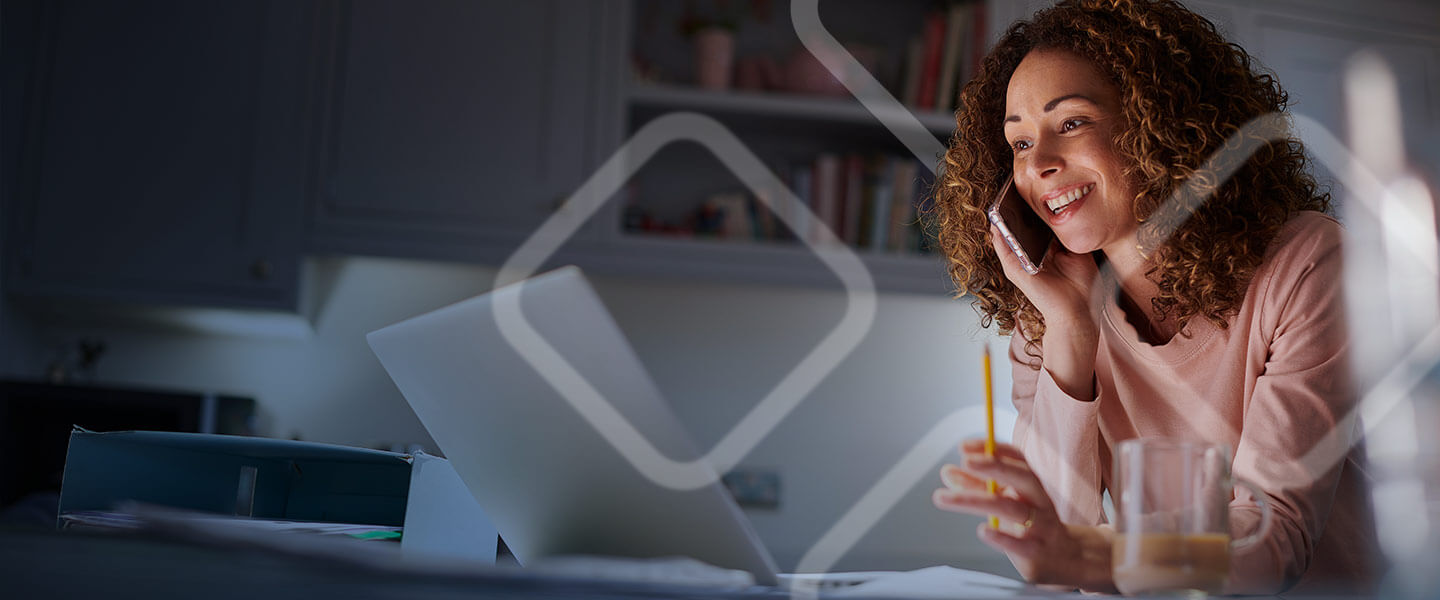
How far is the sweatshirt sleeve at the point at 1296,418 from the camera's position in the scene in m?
0.75

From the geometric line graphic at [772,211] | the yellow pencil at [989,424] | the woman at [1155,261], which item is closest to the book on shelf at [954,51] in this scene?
the geometric line graphic at [772,211]

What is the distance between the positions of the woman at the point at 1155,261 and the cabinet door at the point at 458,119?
1207mm

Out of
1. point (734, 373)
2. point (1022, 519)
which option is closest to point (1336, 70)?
point (734, 373)

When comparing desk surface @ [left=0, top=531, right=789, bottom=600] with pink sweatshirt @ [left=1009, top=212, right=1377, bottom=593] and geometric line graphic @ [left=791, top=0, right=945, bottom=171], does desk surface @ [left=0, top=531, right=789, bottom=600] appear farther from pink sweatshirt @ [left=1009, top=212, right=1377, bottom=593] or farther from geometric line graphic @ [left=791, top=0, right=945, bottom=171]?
geometric line graphic @ [left=791, top=0, right=945, bottom=171]

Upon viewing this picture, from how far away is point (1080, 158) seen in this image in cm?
122

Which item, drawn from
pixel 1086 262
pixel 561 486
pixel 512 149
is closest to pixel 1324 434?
pixel 1086 262

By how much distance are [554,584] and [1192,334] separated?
0.89 m

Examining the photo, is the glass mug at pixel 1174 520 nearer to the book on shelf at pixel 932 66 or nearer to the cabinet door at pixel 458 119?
the cabinet door at pixel 458 119

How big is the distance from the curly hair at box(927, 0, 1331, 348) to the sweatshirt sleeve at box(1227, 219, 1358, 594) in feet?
0.20

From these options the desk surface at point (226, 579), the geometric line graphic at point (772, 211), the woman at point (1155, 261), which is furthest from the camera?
the geometric line graphic at point (772, 211)

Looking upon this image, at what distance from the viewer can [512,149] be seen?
2.35 metres

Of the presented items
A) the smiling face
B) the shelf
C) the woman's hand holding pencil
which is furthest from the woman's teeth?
the shelf

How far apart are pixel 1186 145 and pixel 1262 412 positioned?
390 mm

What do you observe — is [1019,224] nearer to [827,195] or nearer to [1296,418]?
[1296,418]
